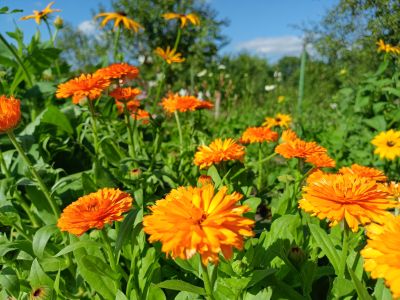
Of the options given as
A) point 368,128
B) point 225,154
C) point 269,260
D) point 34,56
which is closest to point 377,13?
point 368,128

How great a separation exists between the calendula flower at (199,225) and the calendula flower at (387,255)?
224 mm

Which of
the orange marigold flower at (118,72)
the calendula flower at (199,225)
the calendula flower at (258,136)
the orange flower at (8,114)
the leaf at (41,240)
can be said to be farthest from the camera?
the calendula flower at (258,136)

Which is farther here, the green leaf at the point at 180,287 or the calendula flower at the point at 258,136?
the calendula flower at the point at 258,136

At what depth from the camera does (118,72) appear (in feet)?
5.88

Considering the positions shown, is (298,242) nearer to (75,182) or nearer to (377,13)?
(75,182)

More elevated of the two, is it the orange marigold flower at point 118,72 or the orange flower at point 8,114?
the orange marigold flower at point 118,72

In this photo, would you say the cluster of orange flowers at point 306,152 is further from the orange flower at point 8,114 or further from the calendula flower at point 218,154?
the orange flower at point 8,114

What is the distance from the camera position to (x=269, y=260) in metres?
1.18

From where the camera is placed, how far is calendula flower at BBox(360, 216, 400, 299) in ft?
2.10

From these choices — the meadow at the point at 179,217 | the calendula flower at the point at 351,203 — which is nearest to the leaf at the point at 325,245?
the meadow at the point at 179,217

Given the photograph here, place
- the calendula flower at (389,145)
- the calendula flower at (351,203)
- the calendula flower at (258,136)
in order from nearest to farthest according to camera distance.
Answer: the calendula flower at (351,203) → the calendula flower at (258,136) → the calendula flower at (389,145)

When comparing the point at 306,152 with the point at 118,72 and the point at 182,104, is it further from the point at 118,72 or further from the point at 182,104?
the point at 118,72

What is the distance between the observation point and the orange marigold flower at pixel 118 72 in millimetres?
1749

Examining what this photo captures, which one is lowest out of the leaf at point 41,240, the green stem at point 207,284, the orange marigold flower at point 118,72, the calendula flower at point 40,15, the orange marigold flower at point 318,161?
the leaf at point 41,240
